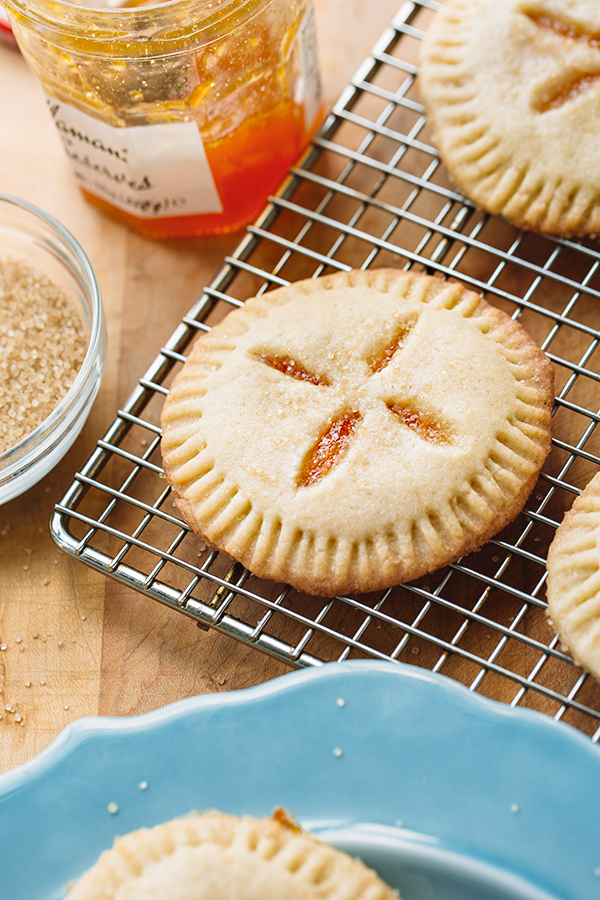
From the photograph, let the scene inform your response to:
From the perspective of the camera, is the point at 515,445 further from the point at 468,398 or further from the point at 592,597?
the point at 592,597

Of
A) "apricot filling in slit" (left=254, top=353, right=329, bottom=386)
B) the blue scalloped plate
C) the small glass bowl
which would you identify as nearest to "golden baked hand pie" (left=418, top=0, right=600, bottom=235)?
"apricot filling in slit" (left=254, top=353, right=329, bottom=386)

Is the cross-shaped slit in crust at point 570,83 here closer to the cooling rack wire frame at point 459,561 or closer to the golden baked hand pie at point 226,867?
the cooling rack wire frame at point 459,561

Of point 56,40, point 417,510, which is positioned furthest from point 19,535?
point 56,40

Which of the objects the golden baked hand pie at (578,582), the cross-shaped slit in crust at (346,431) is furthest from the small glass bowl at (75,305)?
the golden baked hand pie at (578,582)

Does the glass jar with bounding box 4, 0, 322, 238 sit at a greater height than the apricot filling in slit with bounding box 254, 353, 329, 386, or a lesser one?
greater

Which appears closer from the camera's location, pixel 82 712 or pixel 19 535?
pixel 82 712

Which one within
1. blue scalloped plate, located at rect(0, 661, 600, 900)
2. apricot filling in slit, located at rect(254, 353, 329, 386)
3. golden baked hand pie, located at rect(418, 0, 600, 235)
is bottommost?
blue scalloped plate, located at rect(0, 661, 600, 900)

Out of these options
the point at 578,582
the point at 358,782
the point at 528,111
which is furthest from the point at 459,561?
the point at 528,111

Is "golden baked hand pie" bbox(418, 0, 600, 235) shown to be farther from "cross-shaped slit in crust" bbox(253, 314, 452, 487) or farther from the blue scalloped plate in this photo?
the blue scalloped plate
